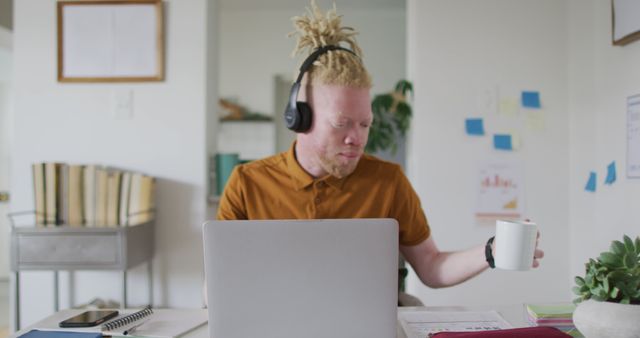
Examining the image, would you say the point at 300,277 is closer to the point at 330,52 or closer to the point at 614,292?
the point at 614,292

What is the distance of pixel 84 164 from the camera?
2.72 metres

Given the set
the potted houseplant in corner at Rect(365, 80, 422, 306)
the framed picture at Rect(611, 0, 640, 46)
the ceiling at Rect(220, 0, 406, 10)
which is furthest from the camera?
the ceiling at Rect(220, 0, 406, 10)

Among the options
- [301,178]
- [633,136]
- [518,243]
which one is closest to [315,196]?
[301,178]

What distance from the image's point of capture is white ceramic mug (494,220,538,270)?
96cm

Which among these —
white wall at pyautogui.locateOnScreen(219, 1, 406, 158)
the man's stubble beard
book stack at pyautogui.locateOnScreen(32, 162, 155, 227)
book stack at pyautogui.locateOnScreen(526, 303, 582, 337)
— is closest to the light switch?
book stack at pyautogui.locateOnScreen(32, 162, 155, 227)

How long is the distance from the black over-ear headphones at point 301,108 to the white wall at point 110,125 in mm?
1438

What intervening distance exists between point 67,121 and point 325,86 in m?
1.92

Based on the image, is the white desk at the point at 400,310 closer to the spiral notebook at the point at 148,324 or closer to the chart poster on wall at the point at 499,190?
the spiral notebook at the point at 148,324

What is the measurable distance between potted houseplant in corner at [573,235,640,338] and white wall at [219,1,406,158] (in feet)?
14.6

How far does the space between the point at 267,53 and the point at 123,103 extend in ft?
9.37

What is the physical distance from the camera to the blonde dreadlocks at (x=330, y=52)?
1.33m

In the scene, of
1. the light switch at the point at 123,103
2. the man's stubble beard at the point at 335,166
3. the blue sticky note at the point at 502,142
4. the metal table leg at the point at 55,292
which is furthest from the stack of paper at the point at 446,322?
the metal table leg at the point at 55,292

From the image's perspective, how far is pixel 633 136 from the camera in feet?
6.70

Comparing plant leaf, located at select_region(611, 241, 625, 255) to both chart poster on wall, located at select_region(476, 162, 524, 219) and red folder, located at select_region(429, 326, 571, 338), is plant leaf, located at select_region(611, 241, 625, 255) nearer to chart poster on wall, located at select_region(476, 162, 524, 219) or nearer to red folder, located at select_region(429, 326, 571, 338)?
red folder, located at select_region(429, 326, 571, 338)
